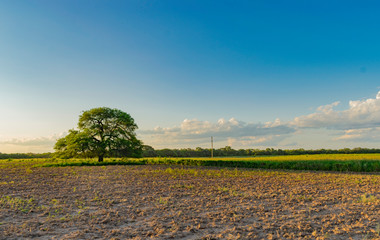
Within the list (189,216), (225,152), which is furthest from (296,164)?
(225,152)

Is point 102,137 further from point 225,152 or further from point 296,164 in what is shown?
point 225,152

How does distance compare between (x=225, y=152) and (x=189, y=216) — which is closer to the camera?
(x=189, y=216)

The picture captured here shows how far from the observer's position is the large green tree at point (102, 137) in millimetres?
40844

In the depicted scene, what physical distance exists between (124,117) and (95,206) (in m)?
33.5

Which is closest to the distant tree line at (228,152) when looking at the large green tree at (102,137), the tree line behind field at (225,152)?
the tree line behind field at (225,152)

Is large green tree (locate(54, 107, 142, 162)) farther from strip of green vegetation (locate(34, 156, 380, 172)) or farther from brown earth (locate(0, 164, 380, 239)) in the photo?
brown earth (locate(0, 164, 380, 239))

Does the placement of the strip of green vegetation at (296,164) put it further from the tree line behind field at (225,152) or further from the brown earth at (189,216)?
the tree line behind field at (225,152)

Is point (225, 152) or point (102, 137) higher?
point (102, 137)

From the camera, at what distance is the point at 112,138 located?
139 ft

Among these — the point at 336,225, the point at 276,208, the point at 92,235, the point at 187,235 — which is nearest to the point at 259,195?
the point at 276,208

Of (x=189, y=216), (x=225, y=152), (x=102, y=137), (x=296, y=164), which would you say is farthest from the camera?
(x=225, y=152)

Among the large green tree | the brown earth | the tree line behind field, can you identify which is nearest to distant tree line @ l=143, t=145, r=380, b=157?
the tree line behind field

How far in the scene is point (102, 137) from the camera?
139ft

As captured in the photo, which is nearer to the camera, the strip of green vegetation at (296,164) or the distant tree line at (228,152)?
the strip of green vegetation at (296,164)
